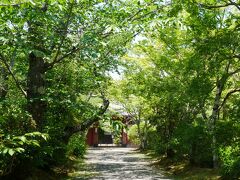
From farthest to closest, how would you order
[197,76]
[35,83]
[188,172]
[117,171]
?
[117,171] → [188,172] → [197,76] → [35,83]

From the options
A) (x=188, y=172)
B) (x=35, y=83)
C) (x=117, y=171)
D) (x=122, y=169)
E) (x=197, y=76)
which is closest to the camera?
(x=35, y=83)

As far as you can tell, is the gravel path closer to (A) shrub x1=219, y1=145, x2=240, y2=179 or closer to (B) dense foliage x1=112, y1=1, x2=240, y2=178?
(B) dense foliage x1=112, y1=1, x2=240, y2=178

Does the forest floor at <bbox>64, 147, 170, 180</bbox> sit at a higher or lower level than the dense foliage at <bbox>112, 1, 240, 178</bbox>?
lower

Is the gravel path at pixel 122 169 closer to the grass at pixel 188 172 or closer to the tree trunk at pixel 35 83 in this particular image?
the grass at pixel 188 172

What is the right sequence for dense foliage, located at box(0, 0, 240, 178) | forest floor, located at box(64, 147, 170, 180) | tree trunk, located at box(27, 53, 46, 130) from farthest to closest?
1. forest floor, located at box(64, 147, 170, 180)
2. tree trunk, located at box(27, 53, 46, 130)
3. dense foliage, located at box(0, 0, 240, 178)

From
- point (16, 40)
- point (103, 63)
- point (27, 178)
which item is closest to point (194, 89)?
point (103, 63)

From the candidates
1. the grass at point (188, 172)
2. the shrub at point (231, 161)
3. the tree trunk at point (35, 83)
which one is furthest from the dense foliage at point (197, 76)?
the tree trunk at point (35, 83)

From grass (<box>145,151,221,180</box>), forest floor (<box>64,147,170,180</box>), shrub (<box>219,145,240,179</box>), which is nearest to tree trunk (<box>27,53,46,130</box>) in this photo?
forest floor (<box>64,147,170,180</box>)

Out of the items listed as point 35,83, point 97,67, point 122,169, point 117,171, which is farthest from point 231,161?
point 122,169

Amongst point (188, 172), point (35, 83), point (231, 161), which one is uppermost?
point (35, 83)

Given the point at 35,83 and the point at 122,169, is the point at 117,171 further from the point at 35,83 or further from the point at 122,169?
the point at 35,83

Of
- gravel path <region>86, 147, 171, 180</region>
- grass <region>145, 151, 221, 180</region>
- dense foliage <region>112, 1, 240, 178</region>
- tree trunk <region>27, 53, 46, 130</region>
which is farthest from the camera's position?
gravel path <region>86, 147, 171, 180</region>

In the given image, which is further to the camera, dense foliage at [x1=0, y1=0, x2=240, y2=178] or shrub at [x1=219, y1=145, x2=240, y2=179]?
shrub at [x1=219, y1=145, x2=240, y2=179]

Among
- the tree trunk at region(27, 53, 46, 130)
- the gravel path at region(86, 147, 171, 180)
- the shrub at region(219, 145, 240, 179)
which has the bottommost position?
the gravel path at region(86, 147, 171, 180)
